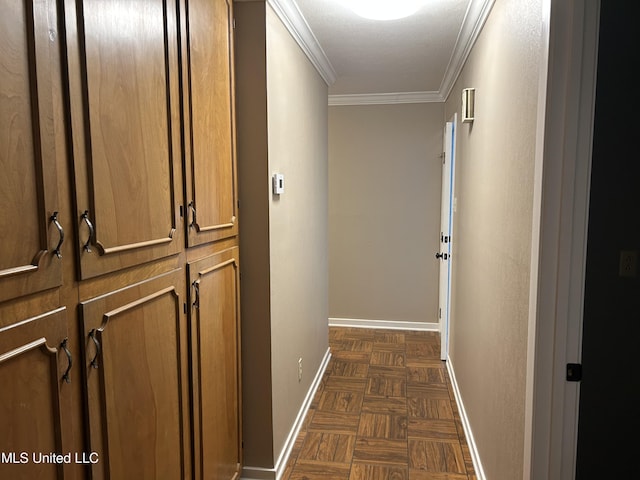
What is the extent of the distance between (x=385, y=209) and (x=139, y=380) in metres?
3.59

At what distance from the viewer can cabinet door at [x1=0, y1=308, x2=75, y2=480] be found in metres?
0.80

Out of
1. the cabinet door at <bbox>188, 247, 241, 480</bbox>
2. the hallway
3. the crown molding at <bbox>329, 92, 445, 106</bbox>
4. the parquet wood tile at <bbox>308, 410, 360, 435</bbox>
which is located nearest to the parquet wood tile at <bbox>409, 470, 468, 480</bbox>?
the hallway

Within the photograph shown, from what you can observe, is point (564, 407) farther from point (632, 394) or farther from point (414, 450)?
point (414, 450)

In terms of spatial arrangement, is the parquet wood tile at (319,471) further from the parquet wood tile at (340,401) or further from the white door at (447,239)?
the white door at (447,239)

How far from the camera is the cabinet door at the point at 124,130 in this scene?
996 mm

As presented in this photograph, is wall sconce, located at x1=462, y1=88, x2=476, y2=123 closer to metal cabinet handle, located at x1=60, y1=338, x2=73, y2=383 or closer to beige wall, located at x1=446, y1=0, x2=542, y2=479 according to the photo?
beige wall, located at x1=446, y1=0, x2=542, y2=479

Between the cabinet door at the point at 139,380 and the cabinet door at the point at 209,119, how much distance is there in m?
0.31

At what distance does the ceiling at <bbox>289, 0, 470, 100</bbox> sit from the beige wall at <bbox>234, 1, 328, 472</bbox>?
9.2 inches

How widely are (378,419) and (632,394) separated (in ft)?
4.95

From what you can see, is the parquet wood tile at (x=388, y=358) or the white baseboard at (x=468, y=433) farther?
the parquet wood tile at (x=388, y=358)

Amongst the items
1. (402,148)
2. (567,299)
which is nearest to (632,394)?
(567,299)

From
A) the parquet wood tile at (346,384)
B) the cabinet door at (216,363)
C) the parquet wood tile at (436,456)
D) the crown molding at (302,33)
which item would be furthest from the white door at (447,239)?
the cabinet door at (216,363)

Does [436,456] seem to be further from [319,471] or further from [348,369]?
[348,369]

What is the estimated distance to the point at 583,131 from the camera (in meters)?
1.19
